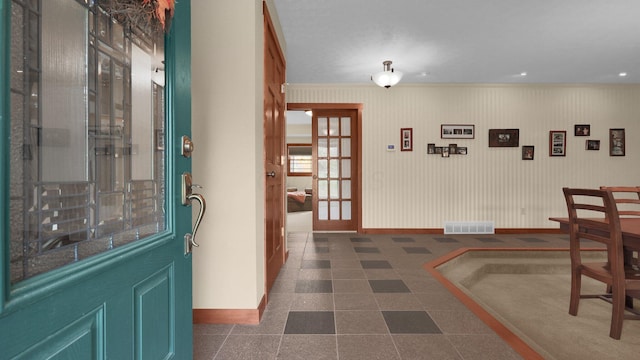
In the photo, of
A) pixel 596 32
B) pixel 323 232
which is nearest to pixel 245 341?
pixel 323 232

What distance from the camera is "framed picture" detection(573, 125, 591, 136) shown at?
5371mm

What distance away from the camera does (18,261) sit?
590 mm

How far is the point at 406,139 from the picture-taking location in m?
5.37

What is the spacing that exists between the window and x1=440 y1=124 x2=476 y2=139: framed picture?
568 centimetres

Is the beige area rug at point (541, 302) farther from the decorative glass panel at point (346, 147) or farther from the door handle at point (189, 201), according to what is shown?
the decorative glass panel at point (346, 147)

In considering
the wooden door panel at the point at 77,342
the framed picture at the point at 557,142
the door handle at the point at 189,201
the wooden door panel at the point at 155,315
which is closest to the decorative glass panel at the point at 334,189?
the framed picture at the point at 557,142

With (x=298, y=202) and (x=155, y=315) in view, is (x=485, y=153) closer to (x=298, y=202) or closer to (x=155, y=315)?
(x=298, y=202)

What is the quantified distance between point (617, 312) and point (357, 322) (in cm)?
180

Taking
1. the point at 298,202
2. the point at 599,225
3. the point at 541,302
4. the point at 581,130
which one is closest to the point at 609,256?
the point at 599,225

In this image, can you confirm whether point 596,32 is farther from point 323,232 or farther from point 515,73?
point 323,232

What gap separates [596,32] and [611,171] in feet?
10.6

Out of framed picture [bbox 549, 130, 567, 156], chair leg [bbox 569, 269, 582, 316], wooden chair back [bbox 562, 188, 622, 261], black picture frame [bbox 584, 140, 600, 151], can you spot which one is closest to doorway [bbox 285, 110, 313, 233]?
framed picture [bbox 549, 130, 567, 156]

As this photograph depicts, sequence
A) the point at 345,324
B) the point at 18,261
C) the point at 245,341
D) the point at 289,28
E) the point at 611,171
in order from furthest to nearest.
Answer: the point at 611,171 → the point at 289,28 → the point at 345,324 → the point at 245,341 → the point at 18,261

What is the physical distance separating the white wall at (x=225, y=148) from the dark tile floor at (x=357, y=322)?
285 mm
